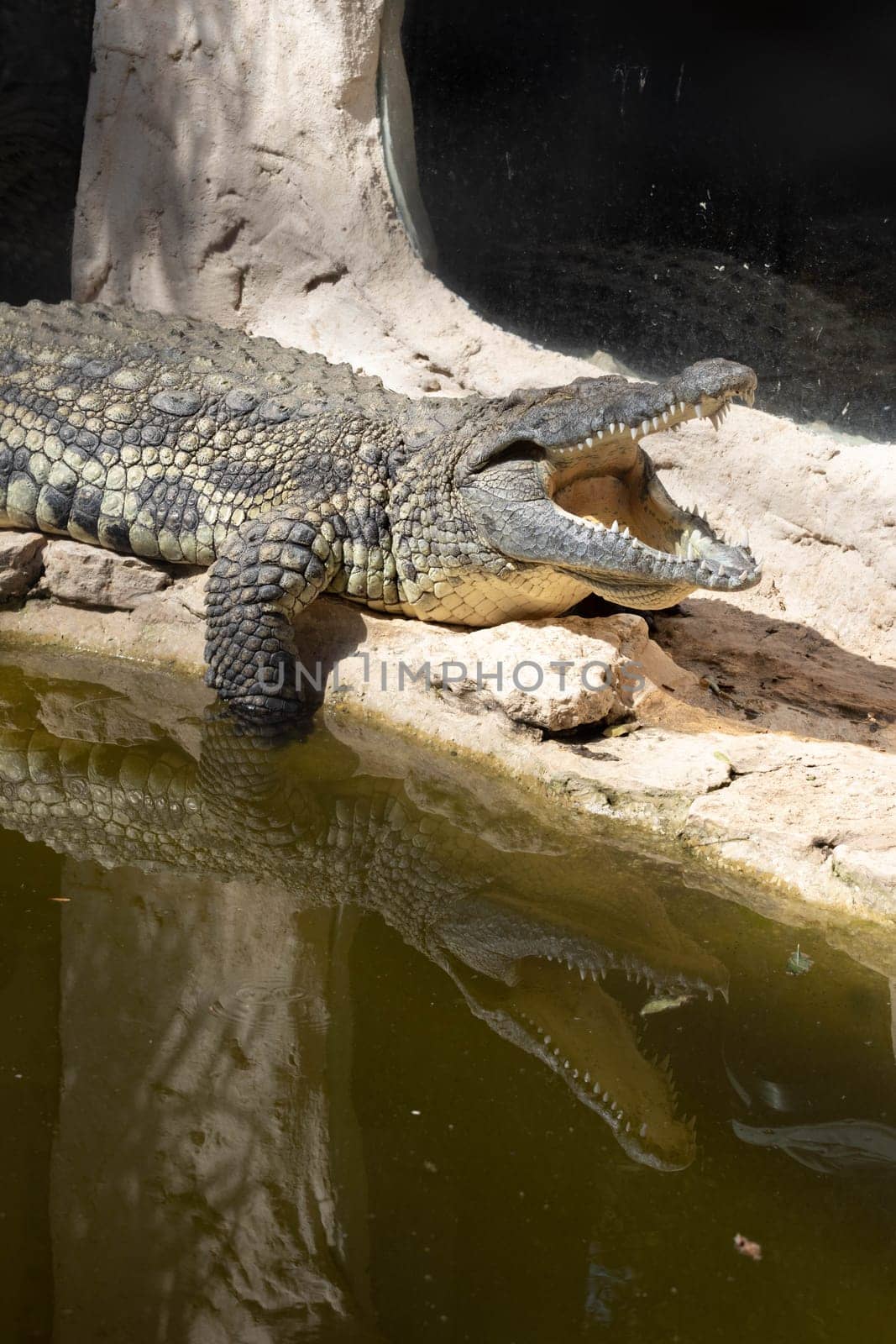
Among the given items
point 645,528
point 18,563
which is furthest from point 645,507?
point 18,563

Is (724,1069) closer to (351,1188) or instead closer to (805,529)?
(351,1188)

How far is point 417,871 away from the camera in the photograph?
3270mm

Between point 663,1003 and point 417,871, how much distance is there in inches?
32.1

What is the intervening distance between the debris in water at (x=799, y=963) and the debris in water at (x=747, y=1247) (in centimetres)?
91

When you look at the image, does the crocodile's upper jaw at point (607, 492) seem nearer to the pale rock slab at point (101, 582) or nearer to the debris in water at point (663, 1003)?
the pale rock slab at point (101, 582)

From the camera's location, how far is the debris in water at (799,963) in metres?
2.92

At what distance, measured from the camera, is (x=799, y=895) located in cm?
322

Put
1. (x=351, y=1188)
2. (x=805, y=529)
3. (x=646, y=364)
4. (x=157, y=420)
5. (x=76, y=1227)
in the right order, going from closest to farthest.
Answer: (x=76, y=1227)
(x=351, y=1188)
(x=157, y=420)
(x=805, y=529)
(x=646, y=364)

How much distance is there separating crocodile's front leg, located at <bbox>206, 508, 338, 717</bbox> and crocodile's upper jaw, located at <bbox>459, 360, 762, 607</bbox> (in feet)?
2.17

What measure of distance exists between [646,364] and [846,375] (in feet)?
3.07

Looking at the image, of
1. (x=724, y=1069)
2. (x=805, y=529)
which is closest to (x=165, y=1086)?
(x=724, y=1069)

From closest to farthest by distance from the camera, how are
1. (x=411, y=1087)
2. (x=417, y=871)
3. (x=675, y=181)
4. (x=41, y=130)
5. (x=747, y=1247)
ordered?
1. (x=747, y=1247)
2. (x=411, y=1087)
3. (x=417, y=871)
4. (x=675, y=181)
5. (x=41, y=130)

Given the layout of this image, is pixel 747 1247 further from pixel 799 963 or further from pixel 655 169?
pixel 655 169

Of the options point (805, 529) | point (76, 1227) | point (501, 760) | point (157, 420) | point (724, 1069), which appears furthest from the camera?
point (805, 529)
